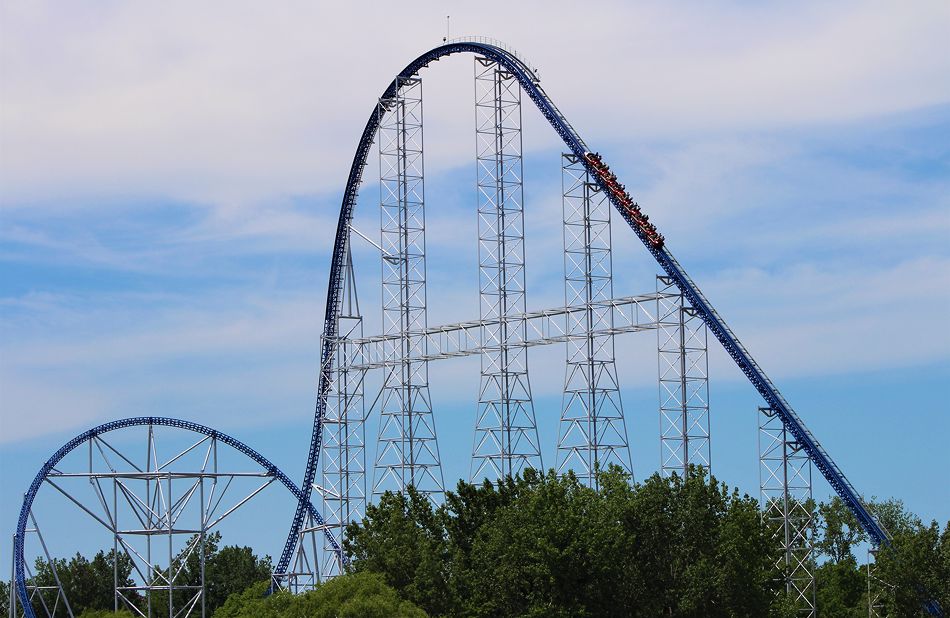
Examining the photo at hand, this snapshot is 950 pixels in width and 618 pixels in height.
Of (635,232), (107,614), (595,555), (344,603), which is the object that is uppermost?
(635,232)

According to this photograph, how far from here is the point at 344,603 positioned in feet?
110

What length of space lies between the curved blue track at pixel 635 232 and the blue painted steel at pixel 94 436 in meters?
2.76

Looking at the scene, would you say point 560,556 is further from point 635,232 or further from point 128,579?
point 128,579

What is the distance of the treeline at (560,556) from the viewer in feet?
112

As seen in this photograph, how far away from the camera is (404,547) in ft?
122

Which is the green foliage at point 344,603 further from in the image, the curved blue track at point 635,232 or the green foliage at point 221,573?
the green foliage at point 221,573

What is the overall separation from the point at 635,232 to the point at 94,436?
2016cm

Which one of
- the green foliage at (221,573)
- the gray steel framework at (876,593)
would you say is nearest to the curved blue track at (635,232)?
the gray steel framework at (876,593)

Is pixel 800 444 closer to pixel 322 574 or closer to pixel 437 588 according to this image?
pixel 437 588

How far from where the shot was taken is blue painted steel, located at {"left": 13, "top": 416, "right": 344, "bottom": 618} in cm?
5119

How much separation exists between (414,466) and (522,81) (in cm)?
1128

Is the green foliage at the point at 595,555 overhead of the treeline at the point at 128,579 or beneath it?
beneath

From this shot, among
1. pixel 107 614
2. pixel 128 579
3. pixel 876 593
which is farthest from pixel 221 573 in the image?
pixel 876 593

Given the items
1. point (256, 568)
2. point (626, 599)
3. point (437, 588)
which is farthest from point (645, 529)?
point (256, 568)
